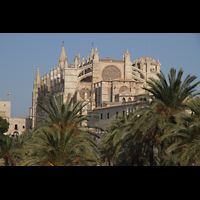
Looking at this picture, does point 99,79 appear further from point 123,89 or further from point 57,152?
point 57,152

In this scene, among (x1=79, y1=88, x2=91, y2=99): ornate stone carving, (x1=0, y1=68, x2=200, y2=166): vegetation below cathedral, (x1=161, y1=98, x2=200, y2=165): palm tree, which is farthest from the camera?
(x1=79, y1=88, x2=91, y2=99): ornate stone carving

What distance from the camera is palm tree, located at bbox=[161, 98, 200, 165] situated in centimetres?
1428

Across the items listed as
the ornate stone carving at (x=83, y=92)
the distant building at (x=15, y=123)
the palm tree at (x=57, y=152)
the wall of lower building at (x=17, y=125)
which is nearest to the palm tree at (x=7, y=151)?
the palm tree at (x=57, y=152)

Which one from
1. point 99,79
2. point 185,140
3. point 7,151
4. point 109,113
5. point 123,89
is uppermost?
point 99,79

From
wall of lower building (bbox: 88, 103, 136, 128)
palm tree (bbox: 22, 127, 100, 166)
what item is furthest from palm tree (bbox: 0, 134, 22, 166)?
wall of lower building (bbox: 88, 103, 136, 128)

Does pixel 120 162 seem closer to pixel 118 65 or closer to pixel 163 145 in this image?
pixel 163 145

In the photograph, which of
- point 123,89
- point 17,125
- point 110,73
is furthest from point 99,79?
point 17,125

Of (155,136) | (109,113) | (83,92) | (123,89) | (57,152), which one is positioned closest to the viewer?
(57,152)

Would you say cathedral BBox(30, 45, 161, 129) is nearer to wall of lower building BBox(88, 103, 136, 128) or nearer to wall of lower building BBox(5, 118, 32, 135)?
wall of lower building BBox(88, 103, 136, 128)

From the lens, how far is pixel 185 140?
15.3 metres

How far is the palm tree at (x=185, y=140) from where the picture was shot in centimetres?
1428

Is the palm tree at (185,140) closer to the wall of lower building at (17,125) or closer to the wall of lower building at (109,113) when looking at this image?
the wall of lower building at (109,113)
